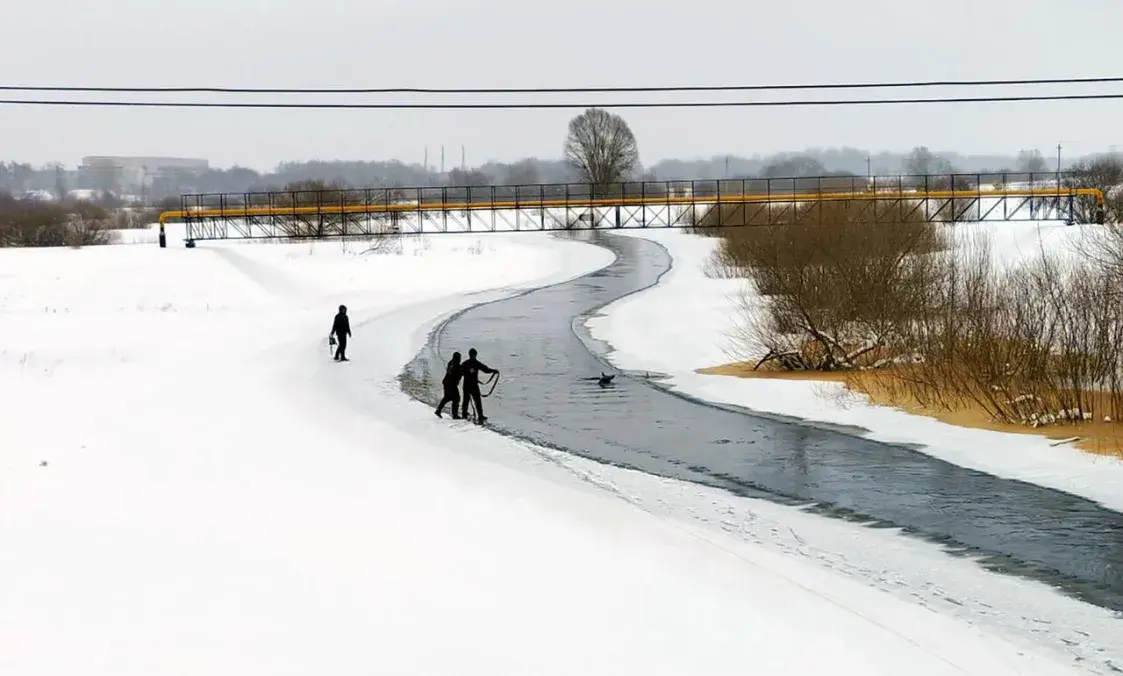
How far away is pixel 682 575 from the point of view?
14.4 m

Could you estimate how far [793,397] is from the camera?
2884cm

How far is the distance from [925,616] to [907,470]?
8.23 metres

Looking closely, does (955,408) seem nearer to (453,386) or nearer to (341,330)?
(453,386)

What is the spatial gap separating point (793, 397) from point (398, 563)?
16.2 metres

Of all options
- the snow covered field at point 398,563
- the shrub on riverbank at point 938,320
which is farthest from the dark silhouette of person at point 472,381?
the shrub on riverbank at point 938,320

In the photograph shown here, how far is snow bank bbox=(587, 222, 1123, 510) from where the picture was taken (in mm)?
20125

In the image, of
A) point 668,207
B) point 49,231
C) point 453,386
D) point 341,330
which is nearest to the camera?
point 453,386

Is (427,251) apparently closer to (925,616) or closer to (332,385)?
(332,385)

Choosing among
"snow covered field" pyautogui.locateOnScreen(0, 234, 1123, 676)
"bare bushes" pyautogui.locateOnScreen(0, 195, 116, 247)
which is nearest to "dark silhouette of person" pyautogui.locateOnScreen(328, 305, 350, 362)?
Answer: "snow covered field" pyautogui.locateOnScreen(0, 234, 1123, 676)

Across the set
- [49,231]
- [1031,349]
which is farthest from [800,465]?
[49,231]

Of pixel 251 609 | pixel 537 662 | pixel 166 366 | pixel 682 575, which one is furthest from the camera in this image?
pixel 166 366

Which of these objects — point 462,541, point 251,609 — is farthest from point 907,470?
point 251,609

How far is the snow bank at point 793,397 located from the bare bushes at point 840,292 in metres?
2.52

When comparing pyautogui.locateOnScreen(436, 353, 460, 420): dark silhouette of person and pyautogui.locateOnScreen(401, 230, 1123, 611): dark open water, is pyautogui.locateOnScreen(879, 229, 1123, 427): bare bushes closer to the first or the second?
pyautogui.locateOnScreen(401, 230, 1123, 611): dark open water
